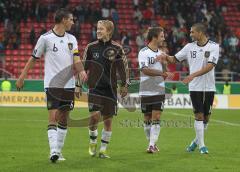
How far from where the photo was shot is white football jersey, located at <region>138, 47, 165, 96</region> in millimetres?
12812

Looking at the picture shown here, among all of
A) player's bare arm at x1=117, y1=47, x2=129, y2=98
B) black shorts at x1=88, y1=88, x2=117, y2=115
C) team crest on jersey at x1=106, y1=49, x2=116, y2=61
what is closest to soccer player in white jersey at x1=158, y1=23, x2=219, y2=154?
player's bare arm at x1=117, y1=47, x2=129, y2=98

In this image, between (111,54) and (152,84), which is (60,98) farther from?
(152,84)

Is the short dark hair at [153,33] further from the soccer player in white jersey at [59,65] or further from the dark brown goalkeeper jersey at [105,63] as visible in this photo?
the soccer player in white jersey at [59,65]

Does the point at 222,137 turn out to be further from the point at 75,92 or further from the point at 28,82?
the point at 28,82

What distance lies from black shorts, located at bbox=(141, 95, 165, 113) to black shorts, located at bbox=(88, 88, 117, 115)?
1370mm

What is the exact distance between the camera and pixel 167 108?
30.5 m

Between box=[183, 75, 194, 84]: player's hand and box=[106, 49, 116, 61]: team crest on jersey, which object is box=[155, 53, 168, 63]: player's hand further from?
box=[106, 49, 116, 61]: team crest on jersey

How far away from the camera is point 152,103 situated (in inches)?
512

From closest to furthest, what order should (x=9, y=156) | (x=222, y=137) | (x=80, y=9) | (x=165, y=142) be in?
(x=9, y=156) → (x=165, y=142) → (x=222, y=137) → (x=80, y=9)

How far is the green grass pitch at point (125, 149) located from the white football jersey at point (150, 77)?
1249 mm

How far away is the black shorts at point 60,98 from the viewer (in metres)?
10.7

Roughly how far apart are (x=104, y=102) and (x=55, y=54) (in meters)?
1.48

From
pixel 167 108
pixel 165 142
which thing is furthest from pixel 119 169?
pixel 167 108

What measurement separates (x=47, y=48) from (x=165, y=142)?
5210 millimetres
